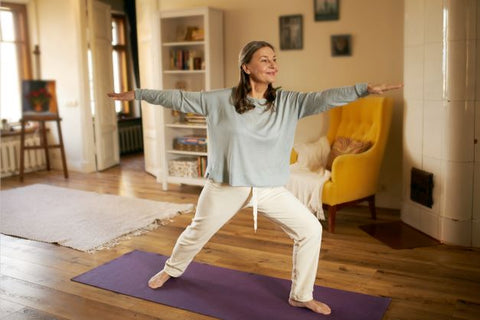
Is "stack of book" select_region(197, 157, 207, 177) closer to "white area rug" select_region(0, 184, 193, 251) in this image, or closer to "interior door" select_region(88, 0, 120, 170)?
"white area rug" select_region(0, 184, 193, 251)

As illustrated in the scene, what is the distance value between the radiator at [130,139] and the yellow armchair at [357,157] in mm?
4823

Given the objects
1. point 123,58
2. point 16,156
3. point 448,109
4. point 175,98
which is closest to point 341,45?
point 448,109

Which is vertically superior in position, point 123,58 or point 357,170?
point 123,58

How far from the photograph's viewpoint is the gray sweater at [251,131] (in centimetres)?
278

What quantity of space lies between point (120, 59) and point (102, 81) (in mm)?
1839

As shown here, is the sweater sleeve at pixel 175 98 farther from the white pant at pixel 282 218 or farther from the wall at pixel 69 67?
the wall at pixel 69 67

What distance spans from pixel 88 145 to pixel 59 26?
66.6 inches

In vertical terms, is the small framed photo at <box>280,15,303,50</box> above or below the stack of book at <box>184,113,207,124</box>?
above

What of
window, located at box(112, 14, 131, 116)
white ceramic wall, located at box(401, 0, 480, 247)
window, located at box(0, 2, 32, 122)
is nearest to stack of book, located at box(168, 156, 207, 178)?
white ceramic wall, located at box(401, 0, 480, 247)

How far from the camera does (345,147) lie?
15.8 ft

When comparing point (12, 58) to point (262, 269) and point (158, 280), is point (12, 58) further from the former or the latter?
point (262, 269)

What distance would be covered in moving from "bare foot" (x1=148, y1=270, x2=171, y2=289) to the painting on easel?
4.45m

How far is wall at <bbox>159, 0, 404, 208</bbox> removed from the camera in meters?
4.98

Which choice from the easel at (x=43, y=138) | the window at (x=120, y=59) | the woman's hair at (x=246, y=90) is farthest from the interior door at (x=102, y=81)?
the woman's hair at (x=246, y=90)
